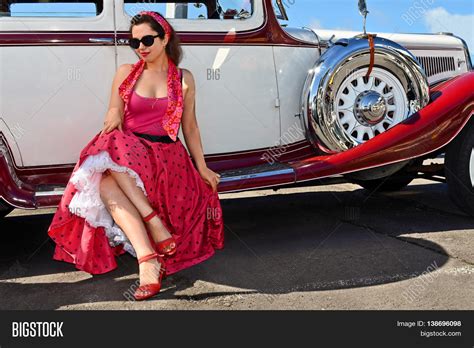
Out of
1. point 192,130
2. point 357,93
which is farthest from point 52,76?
point 357,93

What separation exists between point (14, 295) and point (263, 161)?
6.18 feet

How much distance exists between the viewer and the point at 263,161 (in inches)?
155

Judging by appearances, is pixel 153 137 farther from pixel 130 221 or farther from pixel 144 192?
pixel 130 221

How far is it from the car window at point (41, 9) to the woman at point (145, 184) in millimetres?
754

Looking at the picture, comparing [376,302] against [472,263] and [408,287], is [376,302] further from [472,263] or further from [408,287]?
[472,263]

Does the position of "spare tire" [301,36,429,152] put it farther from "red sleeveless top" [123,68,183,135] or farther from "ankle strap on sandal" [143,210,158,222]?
"ankle strap on sandal" [143,210,158,222]

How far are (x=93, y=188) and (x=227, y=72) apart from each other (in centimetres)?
142

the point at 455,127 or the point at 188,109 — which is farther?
the point at 455,127

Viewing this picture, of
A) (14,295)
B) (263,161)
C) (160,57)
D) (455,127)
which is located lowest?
(14,295)

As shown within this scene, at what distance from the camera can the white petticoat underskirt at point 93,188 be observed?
2754 millimetres

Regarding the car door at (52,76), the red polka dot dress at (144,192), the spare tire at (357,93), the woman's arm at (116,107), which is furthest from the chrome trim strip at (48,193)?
the spare tire at (357,93)

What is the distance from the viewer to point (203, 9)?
3988mm

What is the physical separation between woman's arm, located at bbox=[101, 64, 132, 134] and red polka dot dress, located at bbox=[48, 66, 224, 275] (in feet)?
0.16
